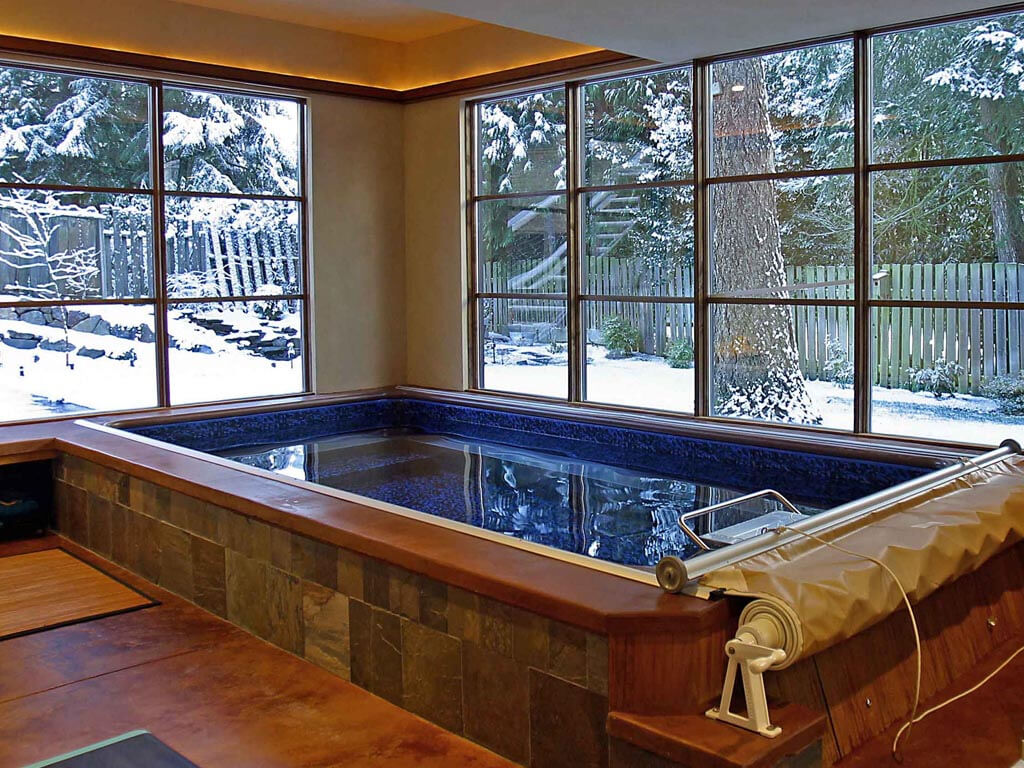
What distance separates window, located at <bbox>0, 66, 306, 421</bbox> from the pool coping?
0.94m

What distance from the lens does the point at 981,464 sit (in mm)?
3857

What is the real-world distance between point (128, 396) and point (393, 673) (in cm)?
420

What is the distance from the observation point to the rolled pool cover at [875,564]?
8.11 ft

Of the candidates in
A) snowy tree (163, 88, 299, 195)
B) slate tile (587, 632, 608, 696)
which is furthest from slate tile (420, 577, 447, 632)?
snowy tree (163, 88, 299, 195)

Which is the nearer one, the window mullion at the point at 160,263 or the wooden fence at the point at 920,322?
the wooden fence at the point at 920,322

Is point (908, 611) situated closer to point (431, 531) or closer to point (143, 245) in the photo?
point (431, 531)

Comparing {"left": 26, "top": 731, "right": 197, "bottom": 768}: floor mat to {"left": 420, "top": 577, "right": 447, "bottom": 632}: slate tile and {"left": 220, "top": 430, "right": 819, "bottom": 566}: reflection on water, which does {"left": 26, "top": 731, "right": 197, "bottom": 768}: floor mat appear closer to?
{"left": 420, "top": 577, "right": 447, "bottom": 632}: slate tile

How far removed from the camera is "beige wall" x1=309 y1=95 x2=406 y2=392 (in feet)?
24.6

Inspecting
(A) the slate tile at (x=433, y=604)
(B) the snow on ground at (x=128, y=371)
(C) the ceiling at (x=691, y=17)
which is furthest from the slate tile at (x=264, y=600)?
(B) the snow on ground at (x=128, y=371)

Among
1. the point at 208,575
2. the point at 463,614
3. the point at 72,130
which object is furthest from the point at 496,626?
the point at 72,130

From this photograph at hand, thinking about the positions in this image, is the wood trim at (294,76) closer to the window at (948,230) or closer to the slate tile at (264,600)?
the window at (948,230)

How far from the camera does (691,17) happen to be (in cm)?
502

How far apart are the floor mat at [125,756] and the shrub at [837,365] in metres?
3.99

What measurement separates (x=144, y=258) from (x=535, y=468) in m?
2.81
